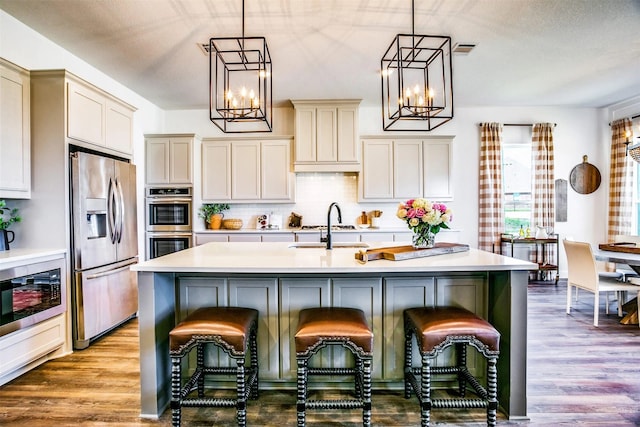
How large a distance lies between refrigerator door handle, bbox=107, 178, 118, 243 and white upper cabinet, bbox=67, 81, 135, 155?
0.47 metres

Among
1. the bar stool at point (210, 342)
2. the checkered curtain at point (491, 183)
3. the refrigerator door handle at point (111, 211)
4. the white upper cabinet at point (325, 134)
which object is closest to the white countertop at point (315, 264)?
the bar stool at point (210, 342)

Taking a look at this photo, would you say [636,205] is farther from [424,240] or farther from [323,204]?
Result: [424,240]

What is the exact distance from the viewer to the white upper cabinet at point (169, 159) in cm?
510

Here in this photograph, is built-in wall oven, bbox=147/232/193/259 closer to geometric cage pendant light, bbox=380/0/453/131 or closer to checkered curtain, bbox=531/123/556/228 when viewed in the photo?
geometric cage pendant light, bbox=380/0/453/131

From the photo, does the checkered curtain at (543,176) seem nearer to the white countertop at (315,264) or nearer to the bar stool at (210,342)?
the white countertop at (315,264)

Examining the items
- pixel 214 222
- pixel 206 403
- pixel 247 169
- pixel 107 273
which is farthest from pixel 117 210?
pixel 206 403

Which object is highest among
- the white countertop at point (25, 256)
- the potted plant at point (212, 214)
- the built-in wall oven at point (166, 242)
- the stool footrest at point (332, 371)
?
the potted plant at point (212, 214)

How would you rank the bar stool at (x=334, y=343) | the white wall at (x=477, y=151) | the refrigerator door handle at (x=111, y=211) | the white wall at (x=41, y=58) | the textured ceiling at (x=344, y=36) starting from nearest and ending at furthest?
the bar stool at (x=334, y=343) → the textured ceiling at (x=344, y=36) → the white wall at (x=41, y=58) → the refrigerator door handle at (x=111, y=211) → the white wall at (x=477, y=151)

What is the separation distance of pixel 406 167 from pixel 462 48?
2055mm

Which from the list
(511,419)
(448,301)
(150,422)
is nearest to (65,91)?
(150,422)

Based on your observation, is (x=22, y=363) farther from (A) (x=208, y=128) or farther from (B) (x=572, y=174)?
(B) (x=572, y=174)

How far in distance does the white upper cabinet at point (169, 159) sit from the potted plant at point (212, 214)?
56 centimetres

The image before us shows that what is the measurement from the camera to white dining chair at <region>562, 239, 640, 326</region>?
366cm

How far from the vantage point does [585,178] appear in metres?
5.83
